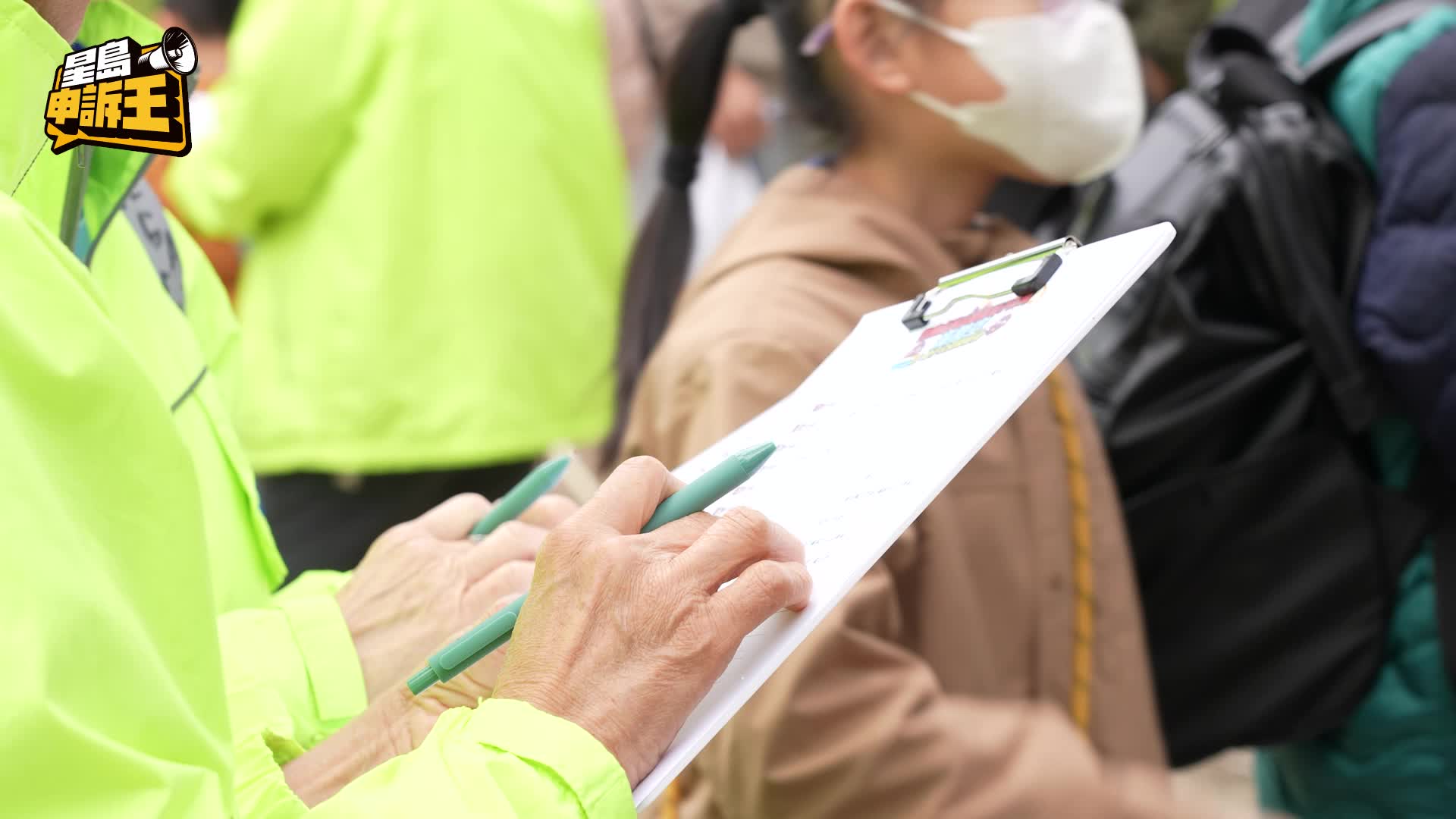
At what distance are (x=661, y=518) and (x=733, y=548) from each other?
0.07 metres

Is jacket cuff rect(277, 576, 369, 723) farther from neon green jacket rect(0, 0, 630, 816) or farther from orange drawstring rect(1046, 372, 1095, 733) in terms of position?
orange drawstring rect(1046, 372, 1095, 733)

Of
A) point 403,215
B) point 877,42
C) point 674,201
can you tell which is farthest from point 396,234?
point 877,42

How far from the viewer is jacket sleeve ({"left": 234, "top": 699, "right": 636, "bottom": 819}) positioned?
2.40 ft

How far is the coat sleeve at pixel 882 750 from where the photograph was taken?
133 centimetres

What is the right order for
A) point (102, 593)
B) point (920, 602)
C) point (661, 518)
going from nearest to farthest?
point (102, 593) → point (661, 518) → point (920, 602)

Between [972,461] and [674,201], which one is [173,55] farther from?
[674,201]

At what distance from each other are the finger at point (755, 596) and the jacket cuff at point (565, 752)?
0.33ft

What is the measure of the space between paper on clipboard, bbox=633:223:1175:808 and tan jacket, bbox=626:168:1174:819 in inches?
15.7

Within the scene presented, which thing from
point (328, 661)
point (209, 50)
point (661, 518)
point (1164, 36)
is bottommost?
point (1164, 36)

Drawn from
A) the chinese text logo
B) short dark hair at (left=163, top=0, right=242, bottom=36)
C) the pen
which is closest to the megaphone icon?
the chinese text logo

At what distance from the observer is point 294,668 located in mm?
1087

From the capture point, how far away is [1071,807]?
4.34 ft

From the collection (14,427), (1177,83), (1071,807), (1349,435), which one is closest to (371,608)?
(14,427)

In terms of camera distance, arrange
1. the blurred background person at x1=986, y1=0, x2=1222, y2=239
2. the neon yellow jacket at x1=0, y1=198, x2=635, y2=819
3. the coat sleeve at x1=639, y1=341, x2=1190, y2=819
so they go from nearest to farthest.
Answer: the neon yellow jacket at x1=0, y1=198, x2=635, y2=819, the coat sleeve at x1=639, y1=341, x2=1190, y2=819, the blurred background person at x1=986, y1=0, x2=1222, y2=239
